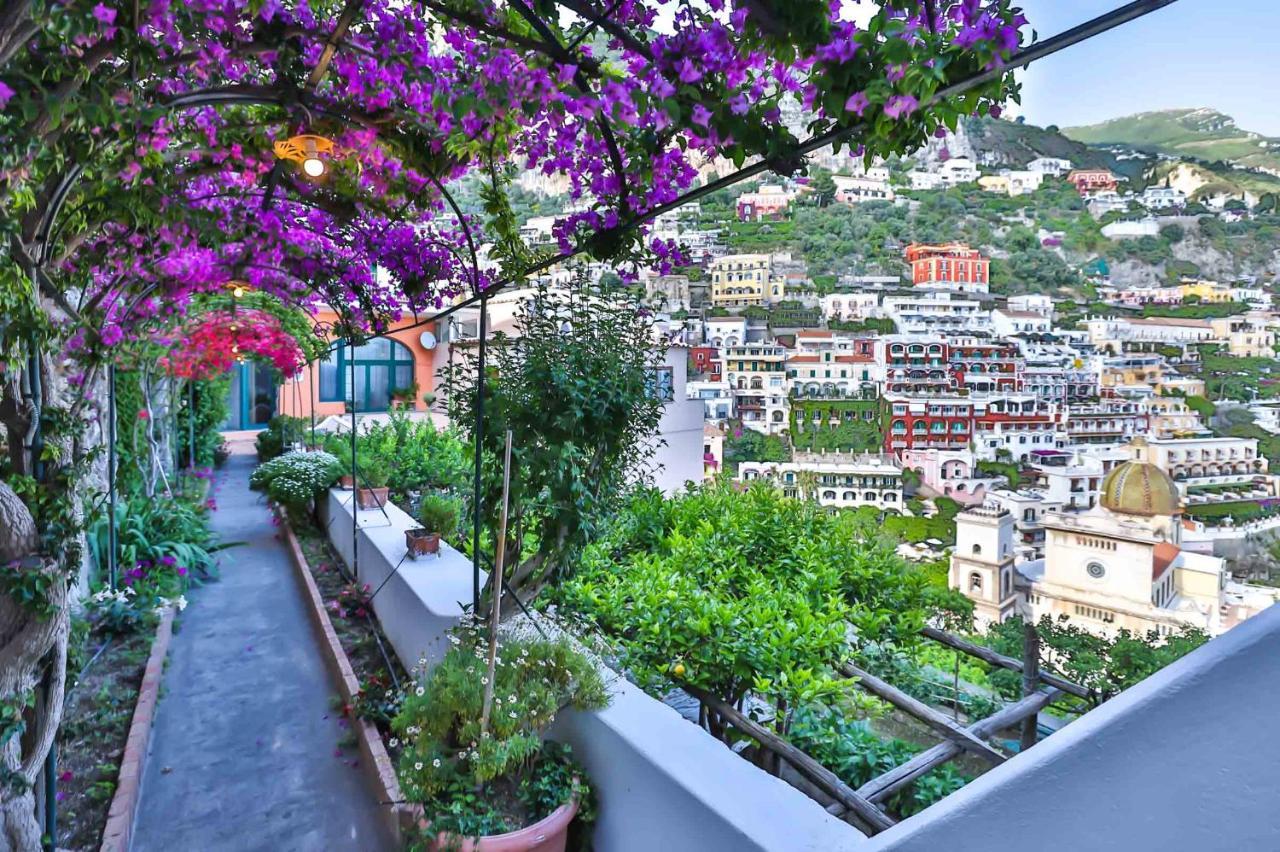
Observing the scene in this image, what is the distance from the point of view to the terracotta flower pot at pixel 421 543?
155 inches

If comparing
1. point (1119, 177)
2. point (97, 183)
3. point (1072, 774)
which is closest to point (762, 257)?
point (1119, 177)

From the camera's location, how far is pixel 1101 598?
128 inches

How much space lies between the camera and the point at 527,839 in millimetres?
1936

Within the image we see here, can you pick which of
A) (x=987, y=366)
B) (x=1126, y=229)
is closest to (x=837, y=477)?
(x=987, y=366)

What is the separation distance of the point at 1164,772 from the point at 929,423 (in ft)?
16.6

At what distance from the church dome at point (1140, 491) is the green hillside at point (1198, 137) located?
1.53 meters

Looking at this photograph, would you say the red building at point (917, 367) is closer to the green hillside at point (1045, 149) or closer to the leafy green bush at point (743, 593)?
the green hillside at point (1045, 149)

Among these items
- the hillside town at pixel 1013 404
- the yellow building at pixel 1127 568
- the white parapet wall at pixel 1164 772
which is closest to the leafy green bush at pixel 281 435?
the hillside town at pixel 1013 404

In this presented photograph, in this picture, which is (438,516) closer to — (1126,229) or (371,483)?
(371,483)

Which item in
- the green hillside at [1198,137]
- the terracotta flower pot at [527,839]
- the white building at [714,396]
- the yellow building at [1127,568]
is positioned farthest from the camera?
the white building at [714,396]

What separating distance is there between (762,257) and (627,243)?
4.87 m

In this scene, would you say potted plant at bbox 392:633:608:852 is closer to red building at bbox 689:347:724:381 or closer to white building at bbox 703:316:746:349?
red building at bbox 689:347:724:381

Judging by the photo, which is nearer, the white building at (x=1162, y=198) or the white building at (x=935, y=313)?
the white building at (x=1162, y=198)

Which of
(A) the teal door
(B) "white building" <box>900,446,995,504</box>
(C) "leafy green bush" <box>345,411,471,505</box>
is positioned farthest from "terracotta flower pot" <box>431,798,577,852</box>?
(A) the teal door
